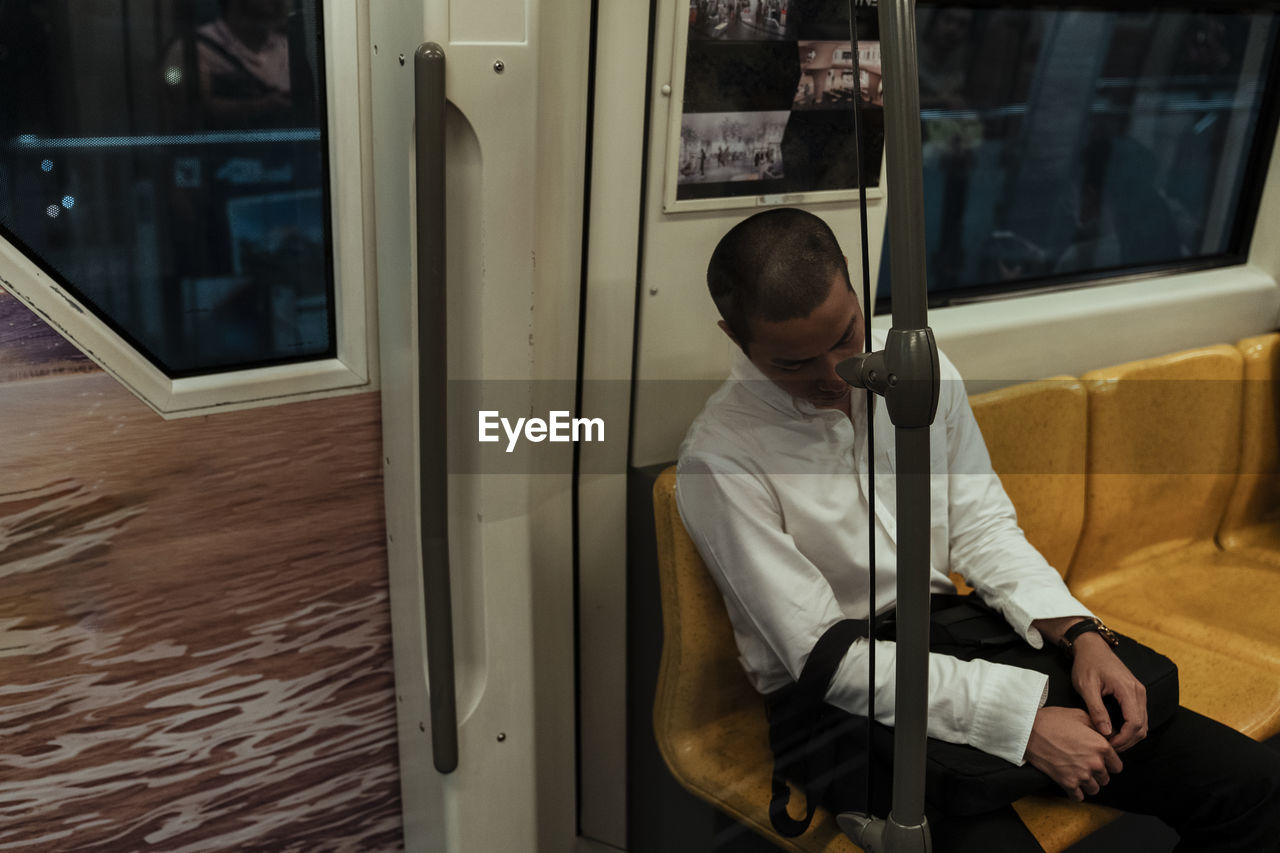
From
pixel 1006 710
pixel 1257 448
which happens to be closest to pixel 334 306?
pixel 1006 710

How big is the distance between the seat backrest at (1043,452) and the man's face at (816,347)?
1.15 m

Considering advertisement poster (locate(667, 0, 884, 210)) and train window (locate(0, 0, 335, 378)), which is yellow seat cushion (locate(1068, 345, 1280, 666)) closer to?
advertisement poster (locate(667, 0, 884, 210))

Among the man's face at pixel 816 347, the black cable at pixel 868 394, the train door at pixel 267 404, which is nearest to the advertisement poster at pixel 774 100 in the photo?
the black cable at pixel 868 394

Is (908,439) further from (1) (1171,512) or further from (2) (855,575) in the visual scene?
(1) (1171,512)

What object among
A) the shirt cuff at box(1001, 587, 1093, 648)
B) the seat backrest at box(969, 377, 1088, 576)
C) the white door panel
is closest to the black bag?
the shirt cuff at box(1001, 587, 1093, 648)

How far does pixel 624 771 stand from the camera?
1909mm

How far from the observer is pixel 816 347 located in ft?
4.07

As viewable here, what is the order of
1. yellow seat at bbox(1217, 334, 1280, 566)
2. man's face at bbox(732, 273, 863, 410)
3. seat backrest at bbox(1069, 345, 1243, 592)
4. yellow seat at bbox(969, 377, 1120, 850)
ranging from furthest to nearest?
yellow seat at bbox(1217, 334, 1280, 566), seat backrest at bbox(1069, 345, 1243, 592), yellow seat at bbox(969, 377, 1120, 850), man's face at bbox(732, 273, 863, 410)

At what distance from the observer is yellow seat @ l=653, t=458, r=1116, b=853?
1.44m

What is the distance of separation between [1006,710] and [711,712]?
0.39m

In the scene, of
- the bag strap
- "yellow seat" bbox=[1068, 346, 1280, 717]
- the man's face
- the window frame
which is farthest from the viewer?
"yellow seat" bbox=[1068, 346, 1280, 717]

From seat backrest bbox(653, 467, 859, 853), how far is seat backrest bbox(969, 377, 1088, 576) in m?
A: 1.04

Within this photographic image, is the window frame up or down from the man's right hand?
up

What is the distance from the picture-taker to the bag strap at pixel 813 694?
52.6 inches
